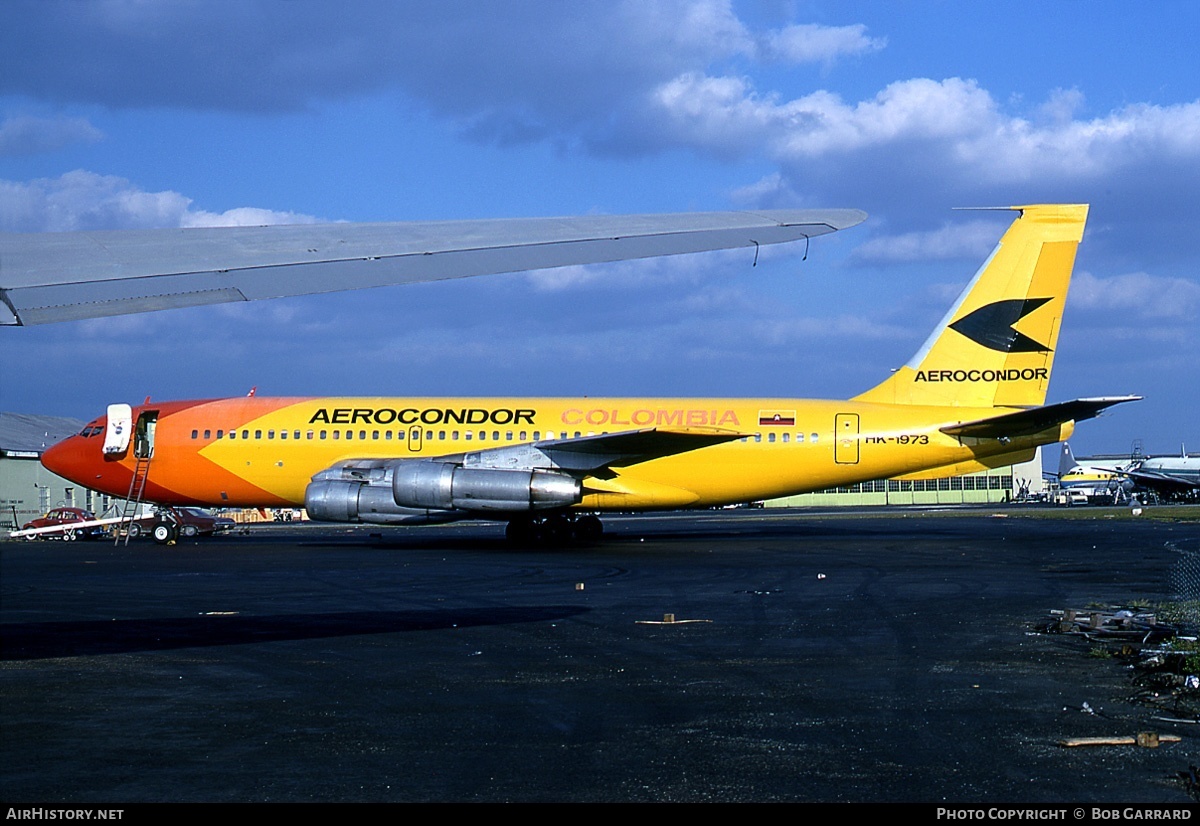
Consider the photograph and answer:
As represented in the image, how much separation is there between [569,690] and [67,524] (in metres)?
31.7

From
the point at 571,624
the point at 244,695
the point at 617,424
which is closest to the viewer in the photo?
the point at 244,695

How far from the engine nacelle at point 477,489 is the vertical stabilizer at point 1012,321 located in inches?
386

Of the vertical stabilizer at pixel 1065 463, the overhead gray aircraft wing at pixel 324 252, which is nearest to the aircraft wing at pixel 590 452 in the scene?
the overhead gray aircraft wing at pixel 324 252

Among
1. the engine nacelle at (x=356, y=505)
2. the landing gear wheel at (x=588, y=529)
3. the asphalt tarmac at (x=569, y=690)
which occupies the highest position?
the engine nacelle at (x=356, y=505)

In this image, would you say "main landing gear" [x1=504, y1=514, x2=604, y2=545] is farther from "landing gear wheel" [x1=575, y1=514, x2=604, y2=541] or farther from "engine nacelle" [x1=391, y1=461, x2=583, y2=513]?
"engine nacelle" [x1=391, y1=461, x2=583, y2=513]

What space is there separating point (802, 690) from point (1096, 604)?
23.0 feet

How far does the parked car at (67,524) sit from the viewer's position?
120ft

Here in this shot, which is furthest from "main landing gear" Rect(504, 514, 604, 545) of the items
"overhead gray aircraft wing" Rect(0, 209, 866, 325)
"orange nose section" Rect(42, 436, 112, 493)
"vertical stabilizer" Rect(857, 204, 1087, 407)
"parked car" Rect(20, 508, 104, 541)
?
"overhead gray aircraft wing" Rect(0, 209, 866, 325)

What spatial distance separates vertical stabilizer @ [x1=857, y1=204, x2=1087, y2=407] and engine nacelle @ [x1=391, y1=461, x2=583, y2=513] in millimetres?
9813

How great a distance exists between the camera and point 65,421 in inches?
2297

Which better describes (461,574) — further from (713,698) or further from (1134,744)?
(1134,744)

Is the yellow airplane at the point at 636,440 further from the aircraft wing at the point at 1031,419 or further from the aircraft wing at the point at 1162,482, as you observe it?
the aircraft wing at the point at 1162,482

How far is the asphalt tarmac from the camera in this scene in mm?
6047

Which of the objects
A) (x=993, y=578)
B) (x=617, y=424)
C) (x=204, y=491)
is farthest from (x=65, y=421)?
(x=993, y=578)
